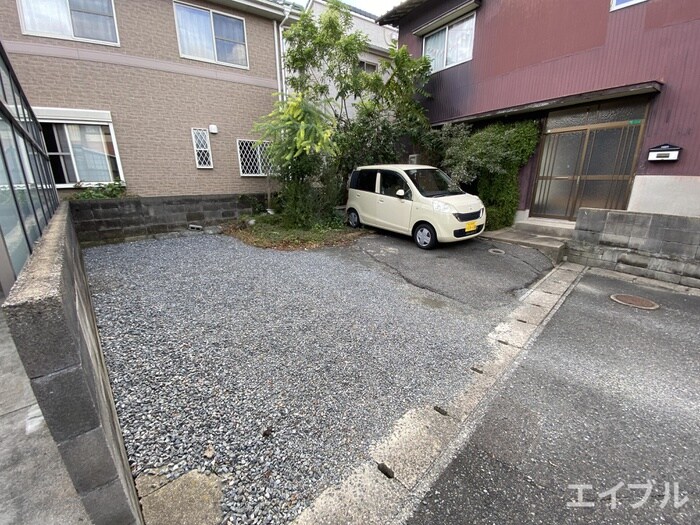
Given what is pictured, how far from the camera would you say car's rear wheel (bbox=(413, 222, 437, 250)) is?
19.9 ft

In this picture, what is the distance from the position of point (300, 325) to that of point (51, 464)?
6.61 feet

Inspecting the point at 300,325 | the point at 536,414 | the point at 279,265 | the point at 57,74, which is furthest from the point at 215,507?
the point at 57,74

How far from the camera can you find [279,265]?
5.22 m

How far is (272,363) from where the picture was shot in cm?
263

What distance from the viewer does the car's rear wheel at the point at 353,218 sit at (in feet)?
26.1

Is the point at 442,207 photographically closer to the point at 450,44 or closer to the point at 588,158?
the point at 588,158

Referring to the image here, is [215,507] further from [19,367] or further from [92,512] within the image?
[19,367]

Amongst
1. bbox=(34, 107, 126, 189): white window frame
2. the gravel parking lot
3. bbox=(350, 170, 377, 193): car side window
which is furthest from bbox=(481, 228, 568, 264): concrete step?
bbox=(34, 107, 126, 189): white window frame

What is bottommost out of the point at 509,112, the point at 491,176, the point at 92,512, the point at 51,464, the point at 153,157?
the point at 51,464

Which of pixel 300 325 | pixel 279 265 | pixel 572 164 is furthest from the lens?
pixel 572 164

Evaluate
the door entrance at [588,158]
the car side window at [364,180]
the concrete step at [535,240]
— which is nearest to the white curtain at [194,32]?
the car side window at [364,180]

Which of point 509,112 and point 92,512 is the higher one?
point 509,112

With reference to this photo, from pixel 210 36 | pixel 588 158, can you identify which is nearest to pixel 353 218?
pixel 588 158

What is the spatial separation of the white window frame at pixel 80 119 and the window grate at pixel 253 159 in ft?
9.35
